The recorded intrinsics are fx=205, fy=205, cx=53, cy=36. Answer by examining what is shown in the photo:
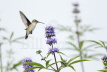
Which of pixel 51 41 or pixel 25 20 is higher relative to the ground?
pixel 25 20

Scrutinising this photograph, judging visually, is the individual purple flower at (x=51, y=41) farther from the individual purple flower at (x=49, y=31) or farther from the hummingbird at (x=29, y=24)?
the hummingbird at (x=29, y=24)

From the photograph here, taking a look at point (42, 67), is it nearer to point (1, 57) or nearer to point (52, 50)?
point (52, 50)

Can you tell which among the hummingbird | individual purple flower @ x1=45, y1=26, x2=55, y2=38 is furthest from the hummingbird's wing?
individual purple flower @ x1=45, y1=26, x2=55, y2=38

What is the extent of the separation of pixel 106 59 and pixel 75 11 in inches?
157

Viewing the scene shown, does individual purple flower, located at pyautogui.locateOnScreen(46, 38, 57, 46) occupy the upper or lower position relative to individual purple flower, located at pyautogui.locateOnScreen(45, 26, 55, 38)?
lower

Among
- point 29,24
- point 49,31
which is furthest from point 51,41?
point 29,24

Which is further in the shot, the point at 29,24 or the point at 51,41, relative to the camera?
the point at 29,24

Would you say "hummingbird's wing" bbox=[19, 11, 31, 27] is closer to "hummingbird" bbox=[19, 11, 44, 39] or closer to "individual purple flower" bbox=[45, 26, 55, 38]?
"hummingbird" bbox=[19, 11, 44, 39]

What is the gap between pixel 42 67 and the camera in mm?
2340

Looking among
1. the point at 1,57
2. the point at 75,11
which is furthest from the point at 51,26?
the point at 75,11

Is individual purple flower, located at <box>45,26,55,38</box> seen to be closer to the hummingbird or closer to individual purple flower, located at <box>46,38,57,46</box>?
individual purple flower, located at <box>46,38,57,46</box>

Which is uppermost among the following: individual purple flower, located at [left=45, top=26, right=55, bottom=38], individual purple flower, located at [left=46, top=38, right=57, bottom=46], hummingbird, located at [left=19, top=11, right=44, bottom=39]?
hummingbird, located at [left=19, top=11, right=44, bottom=39]

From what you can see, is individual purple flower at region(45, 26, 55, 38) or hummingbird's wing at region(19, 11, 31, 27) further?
hummingbird's wing at region(19, 11, 31, 27)

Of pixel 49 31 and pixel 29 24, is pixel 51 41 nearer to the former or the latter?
pixel 49 31
